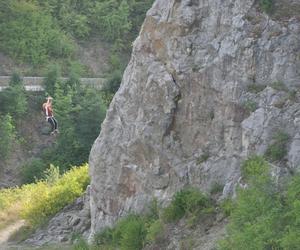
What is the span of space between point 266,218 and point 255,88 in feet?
13.2

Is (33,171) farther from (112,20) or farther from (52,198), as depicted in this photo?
(112,20)

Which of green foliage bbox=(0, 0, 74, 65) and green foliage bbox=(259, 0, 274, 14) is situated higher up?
green foliage bbox=(259, 0, 274, 14)

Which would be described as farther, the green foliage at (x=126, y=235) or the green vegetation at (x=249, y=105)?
the green foliage at (x=126, y=235)

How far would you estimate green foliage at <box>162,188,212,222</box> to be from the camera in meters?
12.4

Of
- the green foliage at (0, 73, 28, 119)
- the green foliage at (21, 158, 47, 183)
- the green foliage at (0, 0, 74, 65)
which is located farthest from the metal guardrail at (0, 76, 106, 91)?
the green foliage at (21, 158, 47, 183)

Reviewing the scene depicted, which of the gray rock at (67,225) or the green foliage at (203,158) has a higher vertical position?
the green foliage at (203,158)

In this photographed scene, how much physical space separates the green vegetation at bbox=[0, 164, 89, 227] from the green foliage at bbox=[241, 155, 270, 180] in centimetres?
1172

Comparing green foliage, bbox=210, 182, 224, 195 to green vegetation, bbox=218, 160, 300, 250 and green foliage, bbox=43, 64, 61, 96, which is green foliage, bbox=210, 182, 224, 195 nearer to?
green vegetation, bbox=218, 160, 300, 250

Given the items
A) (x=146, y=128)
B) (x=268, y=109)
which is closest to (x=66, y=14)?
(x=146, y=128)

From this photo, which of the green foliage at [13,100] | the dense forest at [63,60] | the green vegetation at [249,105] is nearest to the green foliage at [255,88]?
the green vegetation at [249,105]

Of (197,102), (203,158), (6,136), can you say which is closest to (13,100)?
(6,136)

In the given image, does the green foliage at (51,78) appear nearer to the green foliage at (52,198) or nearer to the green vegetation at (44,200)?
the green vegetation at (44,200)

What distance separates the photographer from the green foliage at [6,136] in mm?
33406

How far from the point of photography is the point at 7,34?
4103 cm
